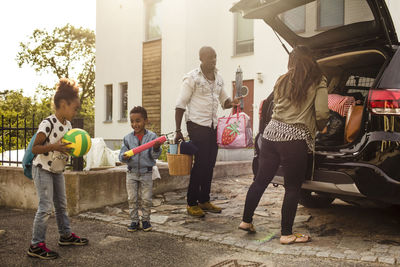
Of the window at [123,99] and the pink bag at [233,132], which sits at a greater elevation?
the window at [123,99]

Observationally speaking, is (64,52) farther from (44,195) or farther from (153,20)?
(44,195)

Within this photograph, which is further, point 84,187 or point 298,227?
point 84,187

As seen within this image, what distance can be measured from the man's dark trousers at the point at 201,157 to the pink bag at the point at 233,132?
16.7 inches

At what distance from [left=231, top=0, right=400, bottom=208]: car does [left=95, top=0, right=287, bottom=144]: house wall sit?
31.1 ft

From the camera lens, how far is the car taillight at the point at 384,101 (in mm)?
3268

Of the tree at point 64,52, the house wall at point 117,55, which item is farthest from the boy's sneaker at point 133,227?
the tree at point 64,52

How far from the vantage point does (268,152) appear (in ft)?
12.7

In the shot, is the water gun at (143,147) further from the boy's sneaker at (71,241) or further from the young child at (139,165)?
the boy's sneaker at (71,241)

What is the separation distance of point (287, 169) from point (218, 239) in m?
0.94

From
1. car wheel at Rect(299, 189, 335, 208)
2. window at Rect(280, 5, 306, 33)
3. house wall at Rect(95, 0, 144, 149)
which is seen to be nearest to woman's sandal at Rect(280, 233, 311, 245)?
car wheel at Rect(299, 189, 335, 208)

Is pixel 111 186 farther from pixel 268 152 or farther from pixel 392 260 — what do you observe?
pixel 392 260

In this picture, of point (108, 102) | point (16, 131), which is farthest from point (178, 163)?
point (108, 102)

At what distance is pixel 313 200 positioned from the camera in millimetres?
4980

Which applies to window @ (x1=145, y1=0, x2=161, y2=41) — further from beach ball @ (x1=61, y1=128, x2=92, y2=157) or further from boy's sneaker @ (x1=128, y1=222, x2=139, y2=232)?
beach ball @ (x1=61, y1=128, x2=92, y2=157)
